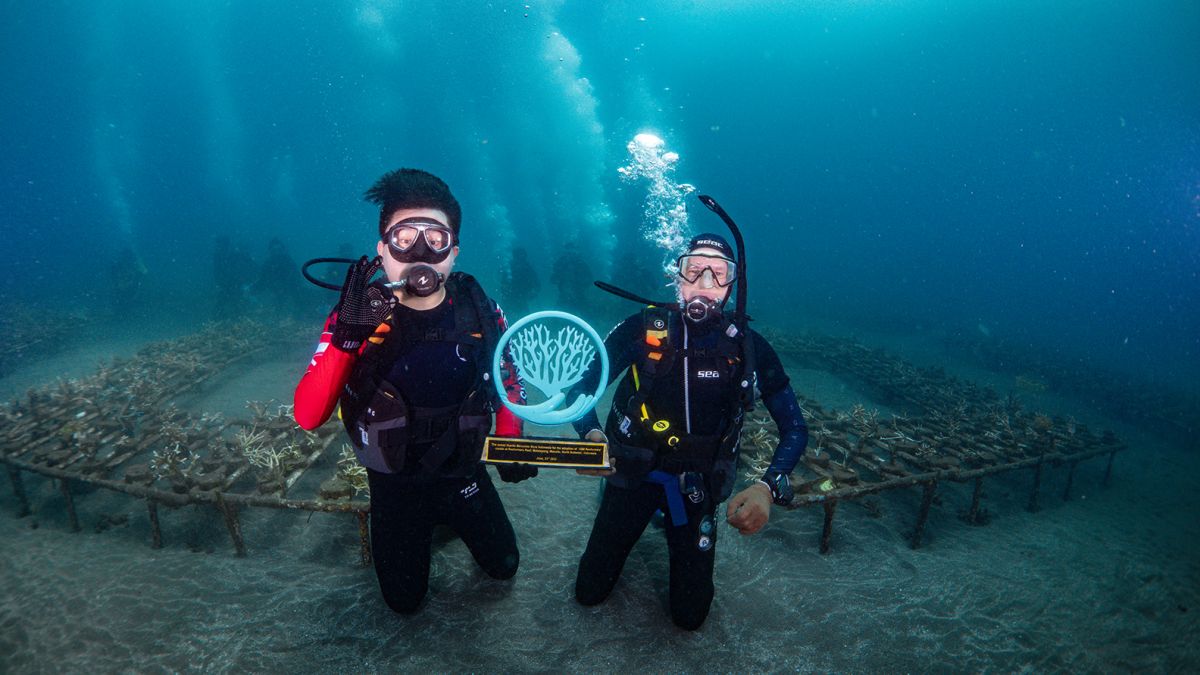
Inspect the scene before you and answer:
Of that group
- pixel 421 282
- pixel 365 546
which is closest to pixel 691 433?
pixel 421 282

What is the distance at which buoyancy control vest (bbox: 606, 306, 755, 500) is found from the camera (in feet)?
12.5

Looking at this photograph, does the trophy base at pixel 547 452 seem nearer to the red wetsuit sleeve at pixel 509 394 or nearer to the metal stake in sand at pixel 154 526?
the red wetsuit sleeve at pixel 509 394

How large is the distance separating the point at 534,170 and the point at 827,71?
91.6 m

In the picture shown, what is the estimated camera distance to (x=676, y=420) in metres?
3.97

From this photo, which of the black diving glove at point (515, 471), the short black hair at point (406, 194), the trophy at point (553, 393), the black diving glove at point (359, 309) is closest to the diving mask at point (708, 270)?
the trophy at point (553, 393)

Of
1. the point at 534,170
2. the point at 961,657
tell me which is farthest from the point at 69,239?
the point at 961,657

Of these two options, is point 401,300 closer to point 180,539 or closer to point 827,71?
point 180,539

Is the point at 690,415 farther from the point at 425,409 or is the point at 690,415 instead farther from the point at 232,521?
the point at 232,521

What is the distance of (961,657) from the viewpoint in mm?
4312

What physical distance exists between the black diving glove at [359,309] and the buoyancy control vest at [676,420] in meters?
2.03

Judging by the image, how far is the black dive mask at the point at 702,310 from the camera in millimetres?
3664

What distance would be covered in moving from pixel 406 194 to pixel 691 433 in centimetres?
295

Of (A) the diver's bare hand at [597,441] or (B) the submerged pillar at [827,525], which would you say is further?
(B) the submerged pillar at [827,525]

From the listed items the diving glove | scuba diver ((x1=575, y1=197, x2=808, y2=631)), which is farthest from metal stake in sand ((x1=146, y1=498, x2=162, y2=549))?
the diving glove
